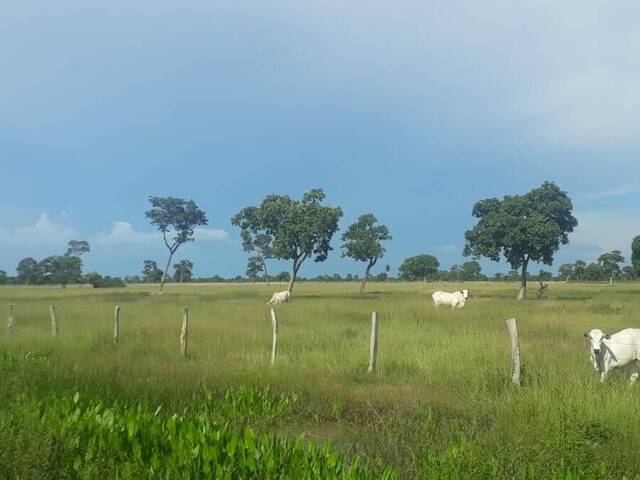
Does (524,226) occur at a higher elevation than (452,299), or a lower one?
higher

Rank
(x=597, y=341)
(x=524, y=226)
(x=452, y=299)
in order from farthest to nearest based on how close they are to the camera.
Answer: (x=524, y=226) → (x=452, y=299) → (x=597, y=341)

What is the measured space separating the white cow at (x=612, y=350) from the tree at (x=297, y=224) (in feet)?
109

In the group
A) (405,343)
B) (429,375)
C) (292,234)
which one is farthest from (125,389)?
(292,234)

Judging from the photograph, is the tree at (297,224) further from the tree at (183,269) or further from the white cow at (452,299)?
the tree at (183,269)

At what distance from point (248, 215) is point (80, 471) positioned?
42962mm

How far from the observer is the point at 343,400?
29.5ft

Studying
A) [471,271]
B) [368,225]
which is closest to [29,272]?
[368,225]

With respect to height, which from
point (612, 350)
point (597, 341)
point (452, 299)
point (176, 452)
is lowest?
point (176, 452)

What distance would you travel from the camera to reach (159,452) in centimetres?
504

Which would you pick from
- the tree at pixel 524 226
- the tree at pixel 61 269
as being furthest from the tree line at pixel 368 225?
the tree at pixel 61 269

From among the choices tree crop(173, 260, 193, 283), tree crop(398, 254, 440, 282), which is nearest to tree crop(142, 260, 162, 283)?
tree crop(173, 260, 193, 283)

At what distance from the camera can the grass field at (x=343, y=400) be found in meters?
5.02

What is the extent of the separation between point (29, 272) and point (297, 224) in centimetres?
6414

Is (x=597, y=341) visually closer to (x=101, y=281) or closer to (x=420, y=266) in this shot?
(x=101, y=281)
